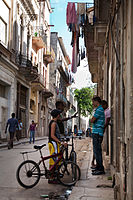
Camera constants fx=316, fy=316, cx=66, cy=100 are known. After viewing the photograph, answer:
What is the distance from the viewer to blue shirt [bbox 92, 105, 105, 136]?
6.93 meters

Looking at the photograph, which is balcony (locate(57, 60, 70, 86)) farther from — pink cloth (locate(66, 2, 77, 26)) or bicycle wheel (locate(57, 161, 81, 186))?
bicycle wheel (locate(57, 161, 81, 186))

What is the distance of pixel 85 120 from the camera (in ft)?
275

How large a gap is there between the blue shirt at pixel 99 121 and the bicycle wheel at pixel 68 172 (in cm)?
115

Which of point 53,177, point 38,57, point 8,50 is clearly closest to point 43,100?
point 38,57

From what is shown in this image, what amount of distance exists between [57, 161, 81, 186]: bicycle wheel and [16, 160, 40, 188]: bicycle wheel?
1.55 feet

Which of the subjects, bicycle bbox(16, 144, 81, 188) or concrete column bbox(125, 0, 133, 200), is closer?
concrete column bbox(125, 0, 133, 200)

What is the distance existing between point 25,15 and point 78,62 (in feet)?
37.0

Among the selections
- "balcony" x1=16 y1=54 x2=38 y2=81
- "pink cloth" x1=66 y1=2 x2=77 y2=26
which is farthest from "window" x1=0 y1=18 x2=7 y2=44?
"pink cloth" x1=66 y1=2 x2=77 y2=26

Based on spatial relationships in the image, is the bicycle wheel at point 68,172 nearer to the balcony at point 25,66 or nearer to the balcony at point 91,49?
the balcony at point 91,49

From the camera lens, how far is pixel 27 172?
226 inches

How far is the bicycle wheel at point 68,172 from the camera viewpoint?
5.97 m

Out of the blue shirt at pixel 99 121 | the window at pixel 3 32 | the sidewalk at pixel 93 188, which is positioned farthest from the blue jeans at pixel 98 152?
the window at pixel 3 32

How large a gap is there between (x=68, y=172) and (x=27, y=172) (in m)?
0.91

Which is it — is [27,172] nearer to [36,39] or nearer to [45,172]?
[45,172]
